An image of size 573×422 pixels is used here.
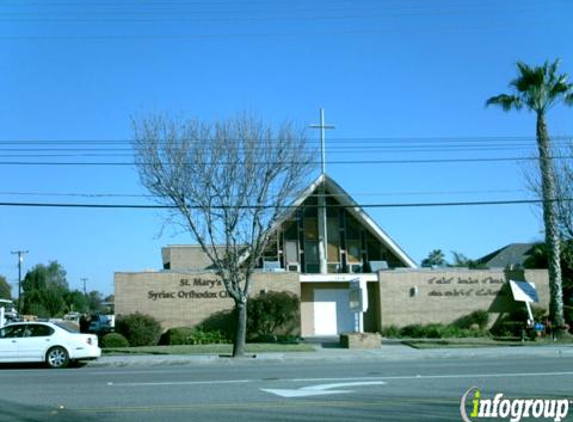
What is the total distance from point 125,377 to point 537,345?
16.4 meters

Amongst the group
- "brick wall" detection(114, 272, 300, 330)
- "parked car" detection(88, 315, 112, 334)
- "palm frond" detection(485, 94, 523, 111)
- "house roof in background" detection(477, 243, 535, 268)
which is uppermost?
"palm frond" detection(485, 94, 523, 111)

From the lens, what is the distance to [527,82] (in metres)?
30.1

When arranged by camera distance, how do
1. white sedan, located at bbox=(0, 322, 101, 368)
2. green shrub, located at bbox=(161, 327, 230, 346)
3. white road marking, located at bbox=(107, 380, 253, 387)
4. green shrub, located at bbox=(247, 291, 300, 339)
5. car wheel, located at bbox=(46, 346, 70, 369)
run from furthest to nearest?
green shrub, located at bbox=(247, 291, 300, 339)
green shrub, located at bbox=(161, 327, 230, 346)
car wheel, located at bbox=(46, 346, 70, 369)
white sedan, located at bbox=(0, 322, 101, 368)
white road marking, located at bbox=(107, 380, 253, 387)

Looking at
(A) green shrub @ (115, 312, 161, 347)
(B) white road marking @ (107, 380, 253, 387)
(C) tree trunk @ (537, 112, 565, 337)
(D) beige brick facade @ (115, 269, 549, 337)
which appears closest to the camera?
(B) white road marking @ (107, 380, 253, 387)

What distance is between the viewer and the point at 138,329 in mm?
29156

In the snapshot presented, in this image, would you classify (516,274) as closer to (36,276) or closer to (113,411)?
(113,411)

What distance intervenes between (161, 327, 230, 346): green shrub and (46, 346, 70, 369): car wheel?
915cm

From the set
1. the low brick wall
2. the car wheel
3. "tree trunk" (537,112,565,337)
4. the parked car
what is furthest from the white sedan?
the parked car

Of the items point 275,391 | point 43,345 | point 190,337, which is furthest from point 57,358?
point 275,391

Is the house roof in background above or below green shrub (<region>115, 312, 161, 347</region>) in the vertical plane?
above

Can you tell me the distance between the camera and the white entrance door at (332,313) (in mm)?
33875

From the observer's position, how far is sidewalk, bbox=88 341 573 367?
21.4 m

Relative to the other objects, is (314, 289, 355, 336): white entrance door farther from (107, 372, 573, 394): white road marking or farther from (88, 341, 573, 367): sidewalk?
(107, 372, 573, 394): white road marking

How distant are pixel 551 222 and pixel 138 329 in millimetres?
18195
